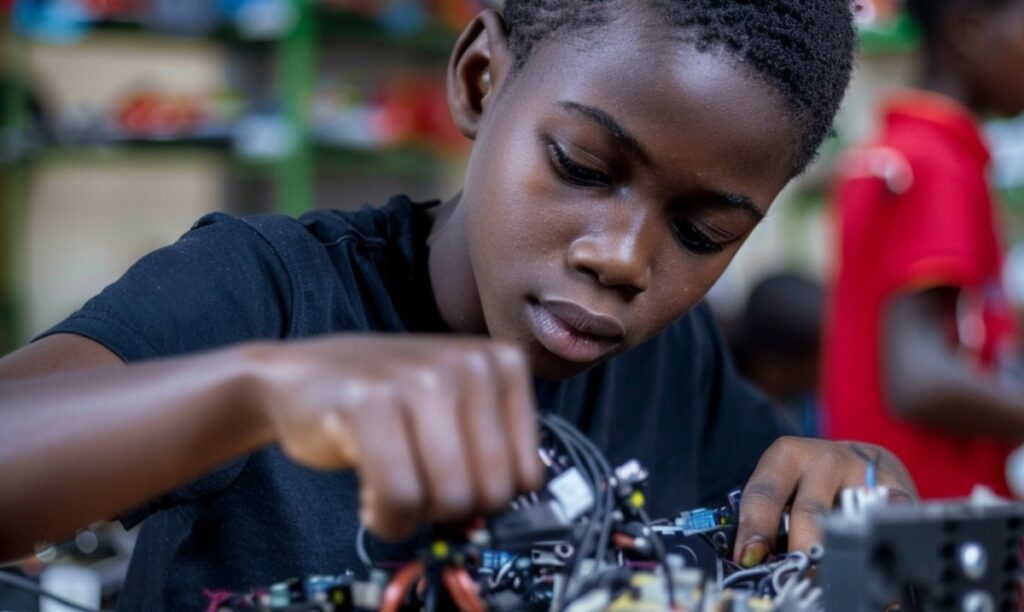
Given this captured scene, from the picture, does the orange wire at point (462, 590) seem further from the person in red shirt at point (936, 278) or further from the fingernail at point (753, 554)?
the person in red shirt at point (936, 278)

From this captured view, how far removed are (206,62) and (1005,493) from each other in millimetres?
2661

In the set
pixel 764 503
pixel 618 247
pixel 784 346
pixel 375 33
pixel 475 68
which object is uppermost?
pixel 375 33

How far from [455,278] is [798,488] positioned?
0.37 metres

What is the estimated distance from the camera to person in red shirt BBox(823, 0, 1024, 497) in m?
1.68

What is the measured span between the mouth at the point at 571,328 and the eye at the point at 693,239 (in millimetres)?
88

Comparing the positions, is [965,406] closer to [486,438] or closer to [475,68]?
[475,68]

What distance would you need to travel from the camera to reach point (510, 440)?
0.59 metres

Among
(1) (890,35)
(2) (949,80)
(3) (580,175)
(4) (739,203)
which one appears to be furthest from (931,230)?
(1) (890,35)

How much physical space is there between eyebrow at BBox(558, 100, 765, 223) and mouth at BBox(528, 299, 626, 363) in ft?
0.41

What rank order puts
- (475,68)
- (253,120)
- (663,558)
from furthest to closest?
(253,120)
(475,68)
(663,558)

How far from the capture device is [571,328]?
0.93m

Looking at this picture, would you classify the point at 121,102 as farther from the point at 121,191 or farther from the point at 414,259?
the point at 414,259

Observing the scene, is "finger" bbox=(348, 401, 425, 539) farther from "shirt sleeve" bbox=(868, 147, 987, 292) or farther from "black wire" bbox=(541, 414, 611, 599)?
"shirt sleeve" bbox=(868, 147, 987, 292)

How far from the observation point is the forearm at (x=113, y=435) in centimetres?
62
